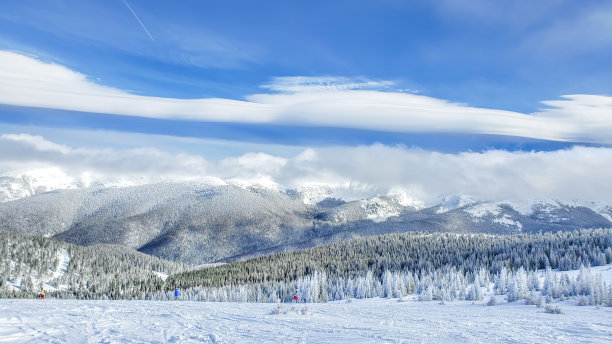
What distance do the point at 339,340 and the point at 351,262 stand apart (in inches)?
6359

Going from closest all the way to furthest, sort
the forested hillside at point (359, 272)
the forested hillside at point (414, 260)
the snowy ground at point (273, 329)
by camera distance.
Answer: the snowy ground at point (273, 329) < the forested hillside at point (359, 272) < the forested hillside at point (414, 260)

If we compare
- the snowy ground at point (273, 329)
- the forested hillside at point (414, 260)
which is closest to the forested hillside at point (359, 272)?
the forested hillside at point (414, 260)

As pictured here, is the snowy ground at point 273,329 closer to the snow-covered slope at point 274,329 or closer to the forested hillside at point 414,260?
the snow-covered slope at point 274,329

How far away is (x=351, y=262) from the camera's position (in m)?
181

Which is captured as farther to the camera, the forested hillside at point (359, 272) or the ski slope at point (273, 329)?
the forested hillside at point (359, 272)

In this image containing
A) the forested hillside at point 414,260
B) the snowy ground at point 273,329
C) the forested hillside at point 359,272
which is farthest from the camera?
the forested hillside at point 414,260

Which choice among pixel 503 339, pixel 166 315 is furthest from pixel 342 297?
pixel 503 339

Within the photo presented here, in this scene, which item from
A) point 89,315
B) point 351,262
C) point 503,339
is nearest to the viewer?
point 503,339

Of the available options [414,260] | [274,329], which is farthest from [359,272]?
[274,329]

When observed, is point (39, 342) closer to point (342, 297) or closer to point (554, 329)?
point (554, 329)

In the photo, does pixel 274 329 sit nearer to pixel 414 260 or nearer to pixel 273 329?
pixel 273 329

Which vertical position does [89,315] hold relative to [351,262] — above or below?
above

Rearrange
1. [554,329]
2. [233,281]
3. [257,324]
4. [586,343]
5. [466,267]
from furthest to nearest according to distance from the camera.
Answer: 1. [233,281]
2. [466,267]
3. [257,324]
4. [554,329]
5. [586,343]

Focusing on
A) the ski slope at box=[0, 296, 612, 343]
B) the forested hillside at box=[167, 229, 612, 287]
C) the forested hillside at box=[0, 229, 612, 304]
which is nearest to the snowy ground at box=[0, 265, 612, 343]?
the ski slope at box=[0, 296, 612, 343]
